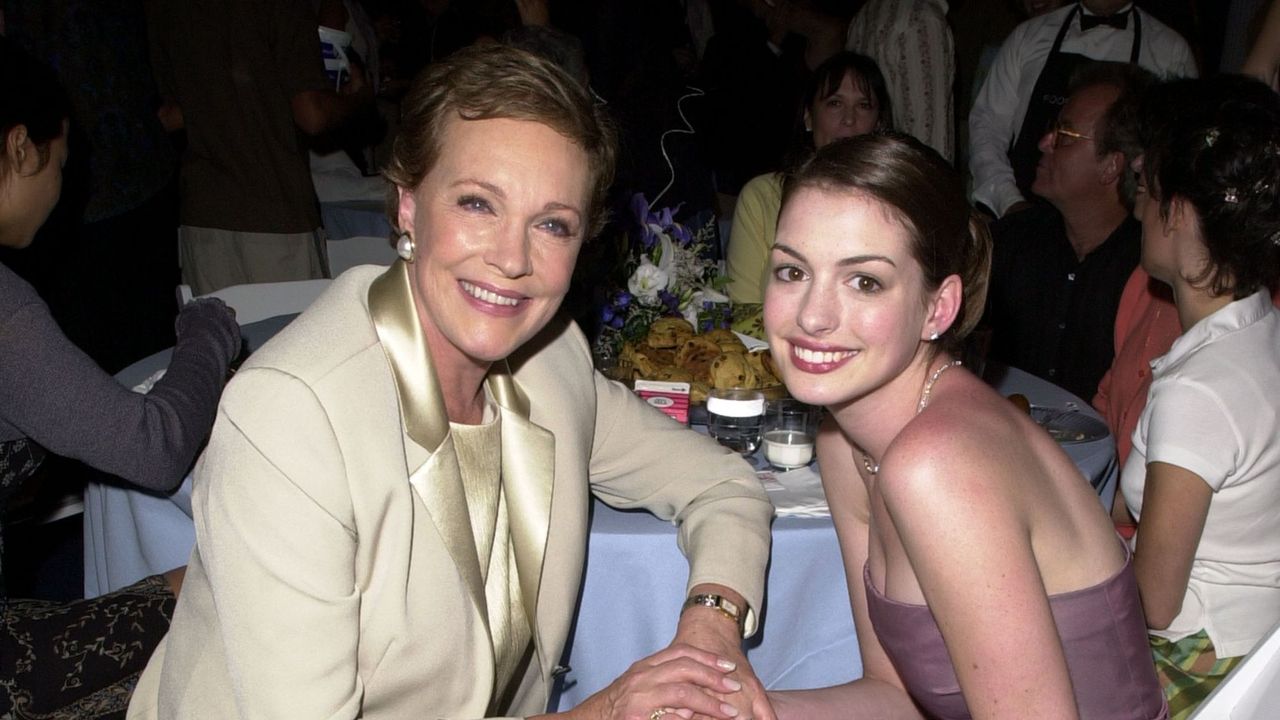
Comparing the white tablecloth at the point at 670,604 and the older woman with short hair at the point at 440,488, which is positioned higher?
the older woman with short hair at the point at 440,488

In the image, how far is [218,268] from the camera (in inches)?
159

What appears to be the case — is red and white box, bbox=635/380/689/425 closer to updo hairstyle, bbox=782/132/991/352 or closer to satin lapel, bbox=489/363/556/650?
satin lapel, bbox=489/363/556/650

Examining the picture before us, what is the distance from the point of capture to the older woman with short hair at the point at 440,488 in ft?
4.21

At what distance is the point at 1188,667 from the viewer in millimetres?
1995

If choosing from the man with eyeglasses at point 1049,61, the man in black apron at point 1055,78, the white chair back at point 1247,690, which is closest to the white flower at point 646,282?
the white chair back at point 1247,690

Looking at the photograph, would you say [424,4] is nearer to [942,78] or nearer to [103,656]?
[942,78]

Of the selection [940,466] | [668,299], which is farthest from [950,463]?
[668,299]

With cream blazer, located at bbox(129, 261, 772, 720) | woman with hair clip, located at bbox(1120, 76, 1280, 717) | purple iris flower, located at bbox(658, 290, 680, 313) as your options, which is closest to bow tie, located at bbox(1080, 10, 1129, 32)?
woman with hair clip, located at bbox(1120, 76, 1280, 717)

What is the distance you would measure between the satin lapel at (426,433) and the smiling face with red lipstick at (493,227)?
0.05 m

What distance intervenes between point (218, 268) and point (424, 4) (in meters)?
3.08

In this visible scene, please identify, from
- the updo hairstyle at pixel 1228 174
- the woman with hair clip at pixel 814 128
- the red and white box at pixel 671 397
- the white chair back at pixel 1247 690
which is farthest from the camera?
the woman with hair clip at pixel 814 128

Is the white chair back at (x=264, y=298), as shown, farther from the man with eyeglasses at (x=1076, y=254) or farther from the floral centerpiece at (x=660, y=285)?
the man with eyeglasses at (x=1076, y=254)

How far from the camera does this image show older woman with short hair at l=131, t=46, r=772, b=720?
1.28 metres

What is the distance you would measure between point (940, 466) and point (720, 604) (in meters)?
0.49
